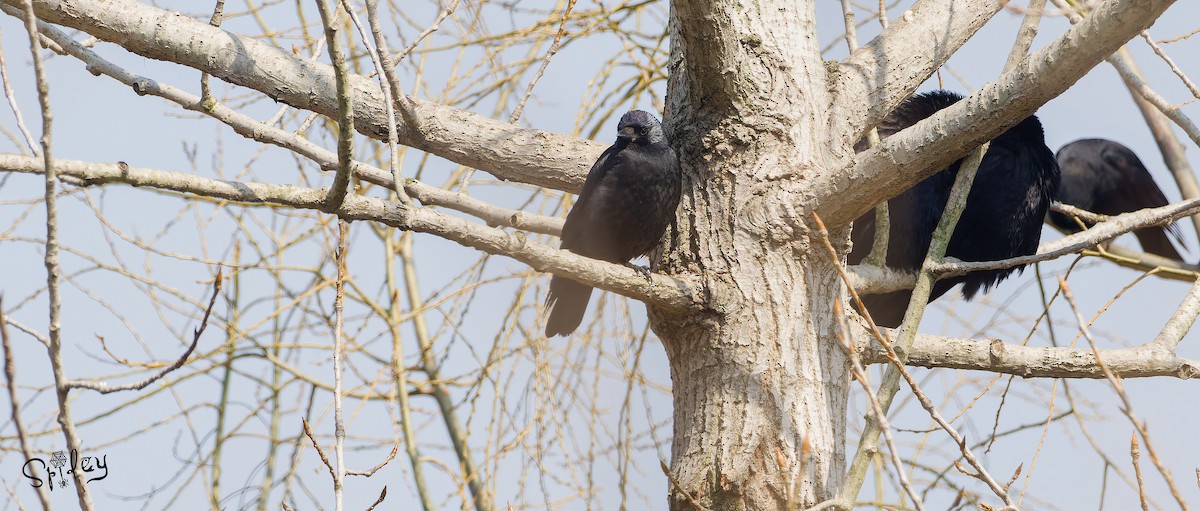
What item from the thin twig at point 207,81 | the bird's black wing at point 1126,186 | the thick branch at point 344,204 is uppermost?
the bird's black wing at point 1126,186

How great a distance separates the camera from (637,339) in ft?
12.0

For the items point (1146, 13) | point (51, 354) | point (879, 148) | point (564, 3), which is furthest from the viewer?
point (564, 3)

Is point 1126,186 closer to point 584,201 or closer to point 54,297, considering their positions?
point 584,201

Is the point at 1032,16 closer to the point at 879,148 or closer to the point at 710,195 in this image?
the point at 879,148

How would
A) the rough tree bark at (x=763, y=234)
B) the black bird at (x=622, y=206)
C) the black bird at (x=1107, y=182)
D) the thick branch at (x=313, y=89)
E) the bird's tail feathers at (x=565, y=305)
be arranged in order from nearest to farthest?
the thick branch at (x=313, y=89), the rough tree bark at (x=763, y=234), the black bird at (x=622, y=206), the bird's tail feathers at (x=565, y=305), the black bird at (x=1107, y=182)

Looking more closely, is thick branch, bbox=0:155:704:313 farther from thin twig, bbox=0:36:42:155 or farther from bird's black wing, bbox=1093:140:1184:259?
bird's black wing, bbox=1093:140:1184:259

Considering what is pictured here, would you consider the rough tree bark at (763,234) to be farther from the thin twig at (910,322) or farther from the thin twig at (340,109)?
the thin twig at (340,109)

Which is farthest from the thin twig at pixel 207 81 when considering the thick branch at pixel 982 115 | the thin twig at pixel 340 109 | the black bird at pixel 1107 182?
the black bird at pixel 1107 182

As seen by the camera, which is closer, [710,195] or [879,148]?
[879,148]

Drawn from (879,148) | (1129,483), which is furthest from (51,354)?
(1129,483)

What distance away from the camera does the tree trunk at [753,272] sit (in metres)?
2.22

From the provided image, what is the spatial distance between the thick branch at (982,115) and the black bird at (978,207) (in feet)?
4.66

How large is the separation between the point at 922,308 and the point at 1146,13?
89 centimetres

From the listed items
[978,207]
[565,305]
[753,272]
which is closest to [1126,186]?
[978,207]
